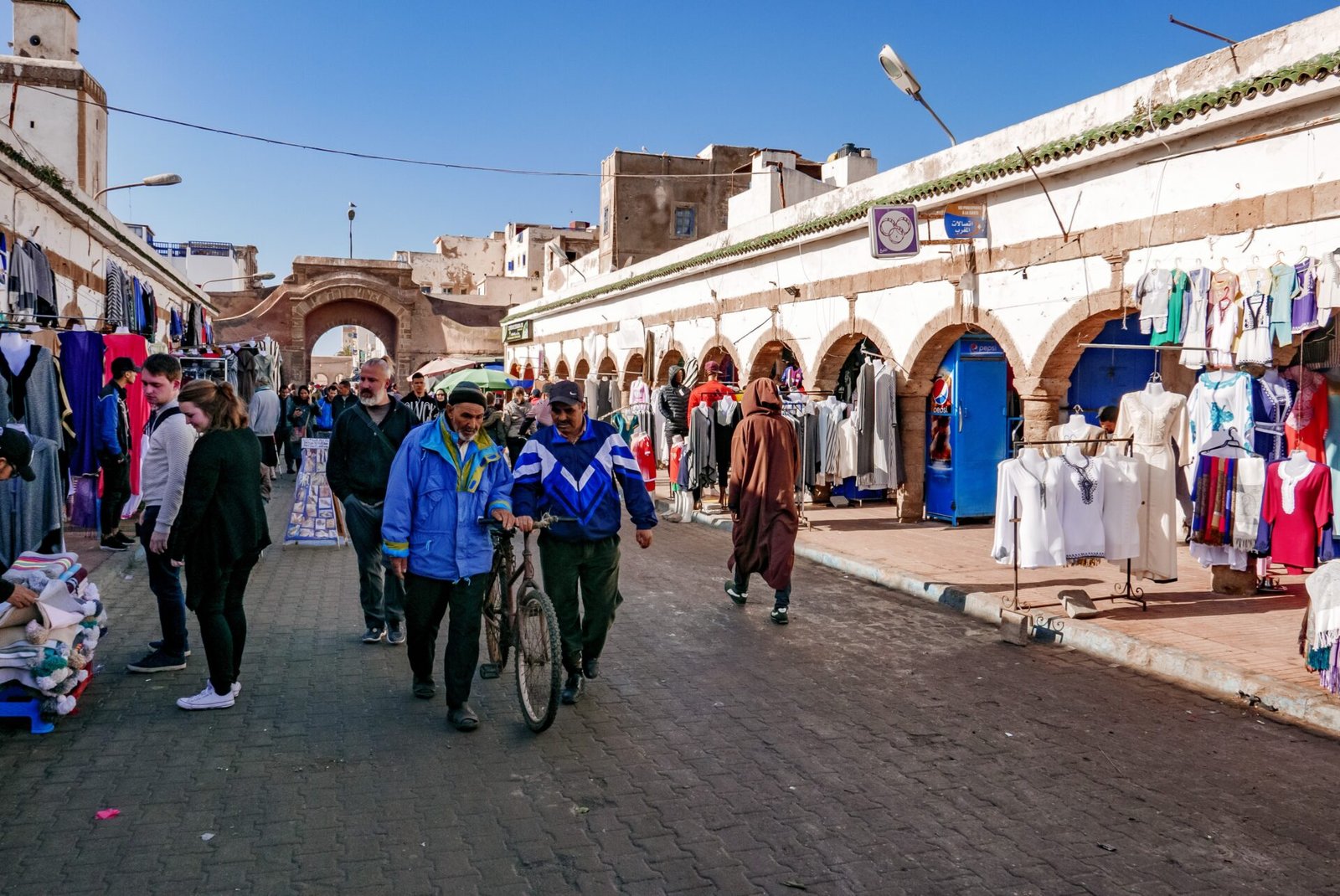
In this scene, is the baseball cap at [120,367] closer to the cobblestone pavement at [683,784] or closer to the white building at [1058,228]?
the cobblestone pavement at [683,784]

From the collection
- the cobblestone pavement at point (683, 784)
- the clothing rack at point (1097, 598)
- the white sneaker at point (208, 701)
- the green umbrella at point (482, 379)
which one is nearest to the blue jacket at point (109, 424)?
the cobblestone pavement at point (683, 784)

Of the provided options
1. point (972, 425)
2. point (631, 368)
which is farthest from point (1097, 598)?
point (631, 368)

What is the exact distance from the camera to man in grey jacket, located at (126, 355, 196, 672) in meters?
5.74

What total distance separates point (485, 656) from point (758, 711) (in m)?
2.01

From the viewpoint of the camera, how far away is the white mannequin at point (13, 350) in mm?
7586

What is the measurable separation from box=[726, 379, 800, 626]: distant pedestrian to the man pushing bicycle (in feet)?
8.27

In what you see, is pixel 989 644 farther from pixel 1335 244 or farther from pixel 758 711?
pixel 1335 244

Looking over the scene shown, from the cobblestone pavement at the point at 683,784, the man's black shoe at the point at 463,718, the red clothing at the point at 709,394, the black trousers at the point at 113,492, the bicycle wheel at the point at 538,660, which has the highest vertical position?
the red clothing at the point at 709,394

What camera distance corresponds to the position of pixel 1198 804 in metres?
4.38

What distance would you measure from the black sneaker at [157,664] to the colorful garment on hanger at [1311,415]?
8.25m

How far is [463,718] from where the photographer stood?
513 cm

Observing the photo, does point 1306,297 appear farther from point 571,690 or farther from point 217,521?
point 217,521

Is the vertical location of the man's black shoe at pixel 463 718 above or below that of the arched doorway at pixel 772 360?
below

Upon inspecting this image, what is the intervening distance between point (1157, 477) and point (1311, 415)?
1198 mm
